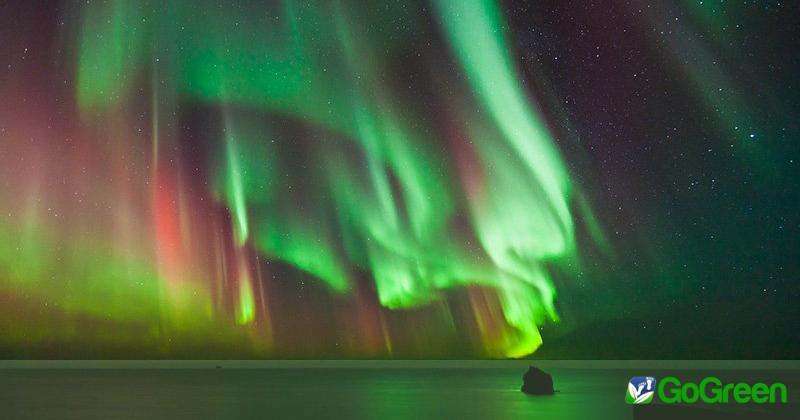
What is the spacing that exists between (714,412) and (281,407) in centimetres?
2335

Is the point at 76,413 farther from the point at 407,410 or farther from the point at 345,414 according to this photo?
the point at 407,410

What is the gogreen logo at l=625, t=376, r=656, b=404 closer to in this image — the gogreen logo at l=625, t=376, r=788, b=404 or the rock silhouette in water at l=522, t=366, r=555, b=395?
the gogreen logo at l=625, t=376, r=788, b=404

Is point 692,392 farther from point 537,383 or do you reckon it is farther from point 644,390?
point 537,383

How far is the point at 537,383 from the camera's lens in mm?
58938

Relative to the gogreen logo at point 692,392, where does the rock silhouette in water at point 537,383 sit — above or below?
above

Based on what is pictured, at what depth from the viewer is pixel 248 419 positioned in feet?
103

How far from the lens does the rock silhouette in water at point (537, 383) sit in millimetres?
57656

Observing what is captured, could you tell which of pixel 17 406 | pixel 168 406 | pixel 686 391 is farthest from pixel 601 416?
pixel 17 406

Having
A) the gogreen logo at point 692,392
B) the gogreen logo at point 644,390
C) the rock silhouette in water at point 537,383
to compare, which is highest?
the rock silhouette in water at point 537,383

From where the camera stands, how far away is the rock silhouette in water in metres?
57.7

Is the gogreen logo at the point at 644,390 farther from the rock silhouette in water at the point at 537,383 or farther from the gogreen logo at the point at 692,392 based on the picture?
the rock silhouette in water at the point at 537,383

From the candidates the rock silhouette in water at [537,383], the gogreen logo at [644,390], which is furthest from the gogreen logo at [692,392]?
the rock silhouette in water at [537,383]

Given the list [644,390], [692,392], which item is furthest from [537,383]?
[692,392]

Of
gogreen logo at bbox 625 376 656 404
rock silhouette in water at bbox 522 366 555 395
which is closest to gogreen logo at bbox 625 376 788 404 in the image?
gogreen logo at bbox 625 376 656 404
